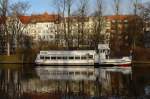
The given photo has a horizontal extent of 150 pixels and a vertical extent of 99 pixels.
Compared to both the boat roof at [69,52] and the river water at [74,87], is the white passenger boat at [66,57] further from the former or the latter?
the river water at [74,87]

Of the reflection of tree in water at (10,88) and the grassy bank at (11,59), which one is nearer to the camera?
the reflection of tree in water at (10,88)

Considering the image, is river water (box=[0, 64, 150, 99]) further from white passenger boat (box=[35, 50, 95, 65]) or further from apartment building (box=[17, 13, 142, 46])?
apartment building (box=[17, 13, 142, 46])

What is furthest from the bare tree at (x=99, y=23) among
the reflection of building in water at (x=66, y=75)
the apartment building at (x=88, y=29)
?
the reflection of building in water at (x=66, y=75)

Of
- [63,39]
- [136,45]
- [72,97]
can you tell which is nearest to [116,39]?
[136,45]

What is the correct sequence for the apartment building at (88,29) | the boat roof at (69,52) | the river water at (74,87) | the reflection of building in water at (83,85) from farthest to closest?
the apartment building at (88,29) < the boat roof at (69,52) < the reflection of building in water at (83,85) < the river water at (74,87)

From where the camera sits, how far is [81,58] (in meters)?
67.8

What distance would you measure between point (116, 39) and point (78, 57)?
45.3 feet

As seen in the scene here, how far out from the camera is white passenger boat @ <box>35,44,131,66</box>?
65.8m

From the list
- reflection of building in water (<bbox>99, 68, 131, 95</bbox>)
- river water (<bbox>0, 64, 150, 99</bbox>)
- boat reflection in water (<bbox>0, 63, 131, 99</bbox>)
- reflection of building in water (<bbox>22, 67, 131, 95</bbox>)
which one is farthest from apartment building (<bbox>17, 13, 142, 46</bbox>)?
boat reflection in water (<bbox>0, 63, 131, 99</bbox>)

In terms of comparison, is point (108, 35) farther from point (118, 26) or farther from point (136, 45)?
point (136, 45)

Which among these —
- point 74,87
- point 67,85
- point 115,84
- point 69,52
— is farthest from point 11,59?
point 74,87

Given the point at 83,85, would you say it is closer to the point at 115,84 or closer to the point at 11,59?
the point at 115,84

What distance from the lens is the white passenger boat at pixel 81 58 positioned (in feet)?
216

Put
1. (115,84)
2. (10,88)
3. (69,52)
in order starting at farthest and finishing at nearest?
(69,52), (115,84), (10,88)
